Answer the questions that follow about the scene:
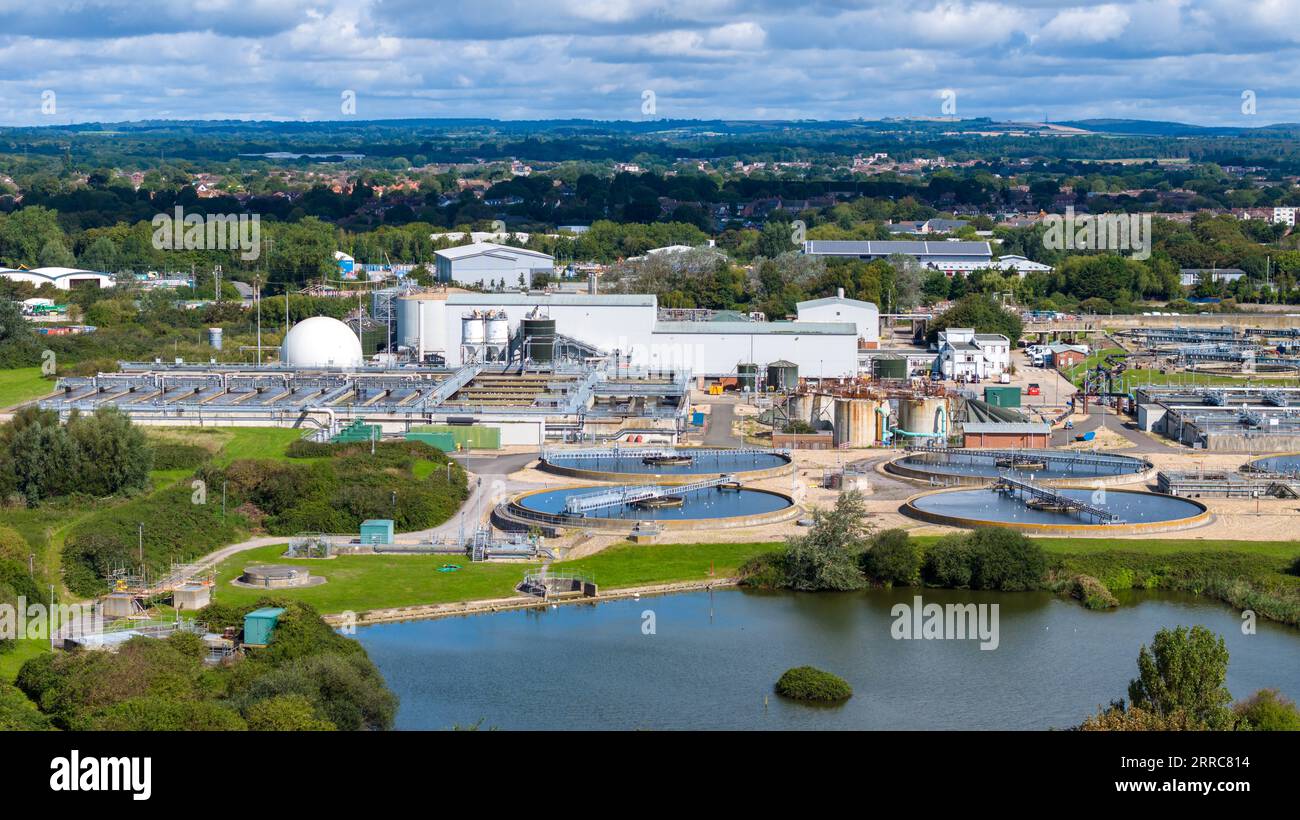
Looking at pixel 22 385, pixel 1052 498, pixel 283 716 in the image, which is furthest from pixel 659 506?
pixel 22 385

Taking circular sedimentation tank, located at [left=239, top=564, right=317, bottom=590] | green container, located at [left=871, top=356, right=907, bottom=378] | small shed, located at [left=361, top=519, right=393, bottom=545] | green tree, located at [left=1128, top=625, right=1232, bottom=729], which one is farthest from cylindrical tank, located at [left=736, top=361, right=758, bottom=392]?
green tree, located at [left=1128, top=625, right=1232, bottom=729]

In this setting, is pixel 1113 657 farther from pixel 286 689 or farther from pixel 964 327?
pixel 964 327

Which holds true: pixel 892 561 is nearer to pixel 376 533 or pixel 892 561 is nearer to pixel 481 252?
pixel 376 533

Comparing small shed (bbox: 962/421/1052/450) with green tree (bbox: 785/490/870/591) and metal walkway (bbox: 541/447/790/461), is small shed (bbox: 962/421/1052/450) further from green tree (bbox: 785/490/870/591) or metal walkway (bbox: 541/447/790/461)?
green tree (bbox: 785/490/870/591)
